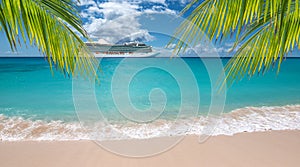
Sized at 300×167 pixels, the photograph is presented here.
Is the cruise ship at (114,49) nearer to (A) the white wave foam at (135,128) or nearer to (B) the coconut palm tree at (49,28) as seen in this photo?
(B) the coconut palm tree at (49,28)

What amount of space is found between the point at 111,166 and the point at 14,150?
203 cm

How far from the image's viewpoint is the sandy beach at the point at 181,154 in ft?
11.8

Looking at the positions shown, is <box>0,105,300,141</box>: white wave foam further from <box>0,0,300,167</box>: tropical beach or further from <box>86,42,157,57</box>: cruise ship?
<box>86,42,157,57</box>: cruise ship

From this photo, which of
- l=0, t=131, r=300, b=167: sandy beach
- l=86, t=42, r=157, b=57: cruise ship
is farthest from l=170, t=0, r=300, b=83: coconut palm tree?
l=0, t=131, r=300, b=167: sandy beach

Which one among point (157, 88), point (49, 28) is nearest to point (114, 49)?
point (157, 88)

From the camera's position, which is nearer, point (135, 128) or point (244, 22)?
point (244, 22)

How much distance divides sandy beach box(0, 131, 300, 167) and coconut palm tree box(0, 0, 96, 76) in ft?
8.96

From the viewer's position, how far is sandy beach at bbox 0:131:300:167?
3602 mm

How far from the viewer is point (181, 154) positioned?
3.87 meters

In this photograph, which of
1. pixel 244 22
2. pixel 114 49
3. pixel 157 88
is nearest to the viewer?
pixel 244 22

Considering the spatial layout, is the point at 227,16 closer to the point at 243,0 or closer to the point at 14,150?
the point at 243,0

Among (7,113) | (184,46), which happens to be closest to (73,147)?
(184,46)

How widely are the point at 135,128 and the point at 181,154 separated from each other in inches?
81.8

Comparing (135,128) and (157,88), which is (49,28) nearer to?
(157,88)
